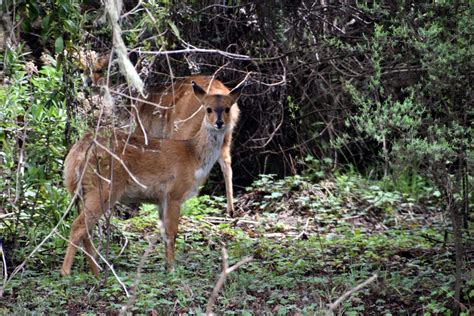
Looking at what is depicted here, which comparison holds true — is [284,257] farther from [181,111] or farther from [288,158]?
[288,158]

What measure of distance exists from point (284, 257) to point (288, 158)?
3.89 m

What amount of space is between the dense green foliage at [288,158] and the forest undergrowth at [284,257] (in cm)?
3

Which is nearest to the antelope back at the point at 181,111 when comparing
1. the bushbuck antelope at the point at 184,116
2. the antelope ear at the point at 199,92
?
the bushbuck antelope at the point at 184,116

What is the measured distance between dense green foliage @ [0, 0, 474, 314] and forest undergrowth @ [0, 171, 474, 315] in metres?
0.03

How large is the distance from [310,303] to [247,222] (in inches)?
167

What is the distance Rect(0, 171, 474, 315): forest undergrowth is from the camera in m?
6.96

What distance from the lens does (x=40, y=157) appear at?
27.8ft

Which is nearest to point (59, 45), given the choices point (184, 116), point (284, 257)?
point (284, 257)

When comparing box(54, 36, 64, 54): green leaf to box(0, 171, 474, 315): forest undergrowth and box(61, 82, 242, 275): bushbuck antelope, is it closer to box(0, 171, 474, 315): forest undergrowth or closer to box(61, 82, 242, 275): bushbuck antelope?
box(61, 82, 242, 275): bushbuck antelope

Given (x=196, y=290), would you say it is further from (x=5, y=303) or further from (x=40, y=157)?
(x=40, y=157)

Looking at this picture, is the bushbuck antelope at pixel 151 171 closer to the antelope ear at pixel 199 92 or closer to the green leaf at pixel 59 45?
the antelope ear at pixel 199 92

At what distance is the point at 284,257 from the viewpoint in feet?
29.5

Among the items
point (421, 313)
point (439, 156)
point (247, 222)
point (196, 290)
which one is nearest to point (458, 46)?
point (439, 156)

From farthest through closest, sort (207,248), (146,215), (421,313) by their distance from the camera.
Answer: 1. (146,215)
2. (207,248)
3. (421,313)
